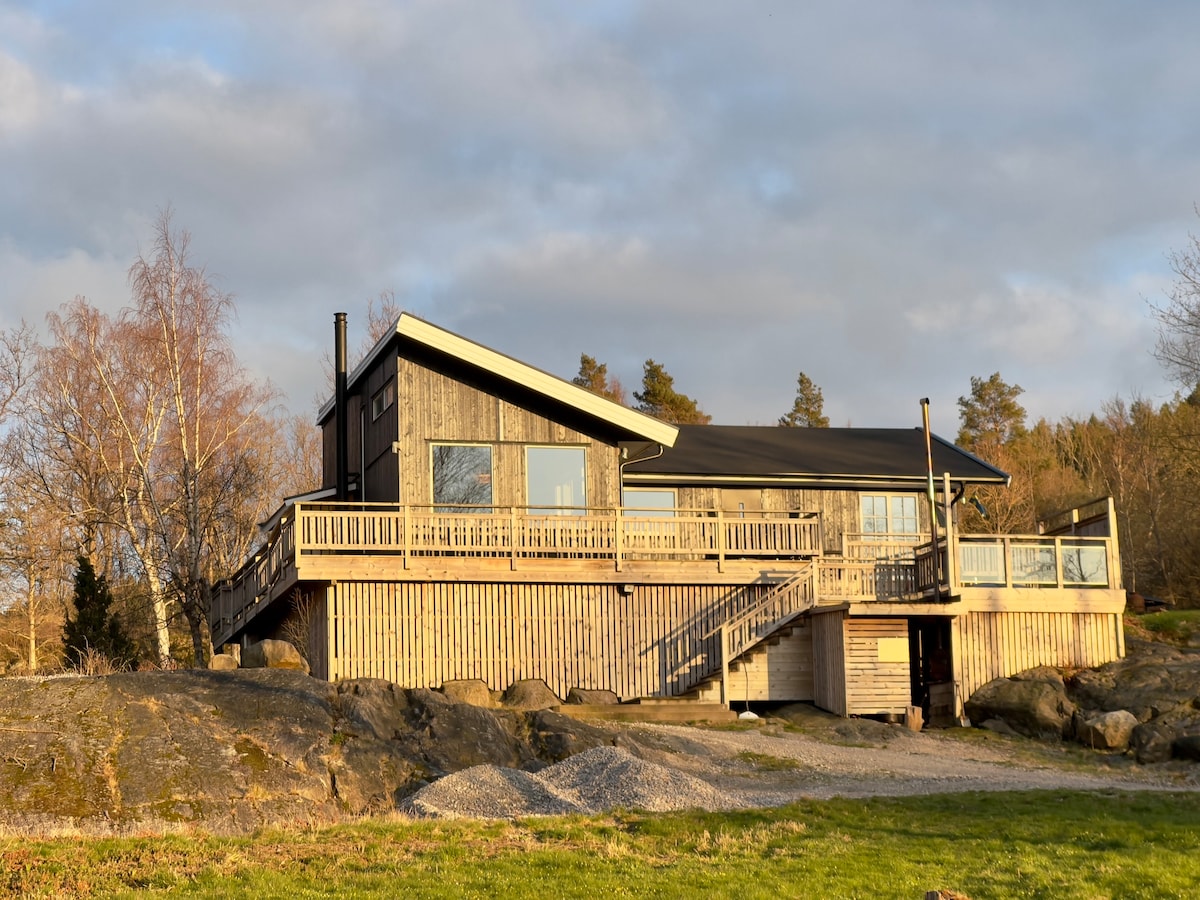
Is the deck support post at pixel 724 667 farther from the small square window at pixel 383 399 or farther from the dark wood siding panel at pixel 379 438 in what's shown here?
the small square window at pixel 383 399

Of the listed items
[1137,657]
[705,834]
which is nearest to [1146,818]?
[705,834]

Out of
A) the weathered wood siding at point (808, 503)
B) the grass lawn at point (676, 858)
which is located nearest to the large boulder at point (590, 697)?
the weathered wood siding at point (808, 503)

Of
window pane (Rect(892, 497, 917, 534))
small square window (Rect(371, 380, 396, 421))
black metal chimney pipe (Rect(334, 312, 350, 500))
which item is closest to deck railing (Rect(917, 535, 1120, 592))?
window pane (Rect(892, 497, 917, 534))

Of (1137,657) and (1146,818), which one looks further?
(1137,657)

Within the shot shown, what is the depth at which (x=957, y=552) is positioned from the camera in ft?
83.0

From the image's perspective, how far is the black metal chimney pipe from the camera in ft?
97.6

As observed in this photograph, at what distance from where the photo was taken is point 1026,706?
24.1 meters

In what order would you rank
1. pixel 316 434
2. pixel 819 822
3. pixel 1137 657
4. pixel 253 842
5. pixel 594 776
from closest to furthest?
pixel 253 842 < pixel 819 822 < pixel 594 776 < pixel 1137 657 < pixel 316 434

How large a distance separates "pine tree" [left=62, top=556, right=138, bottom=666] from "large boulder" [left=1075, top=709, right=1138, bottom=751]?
17.1m

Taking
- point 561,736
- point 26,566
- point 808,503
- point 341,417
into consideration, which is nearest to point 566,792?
point 561,736

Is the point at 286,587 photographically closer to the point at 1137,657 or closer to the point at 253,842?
the point at 253,842

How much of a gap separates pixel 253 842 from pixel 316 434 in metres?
41.8

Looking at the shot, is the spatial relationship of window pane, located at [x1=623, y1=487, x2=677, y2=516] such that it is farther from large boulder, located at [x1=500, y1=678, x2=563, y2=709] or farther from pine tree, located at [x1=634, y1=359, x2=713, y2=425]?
pine tree, located at [x1=634, y1=359, x2=713, y2=425]

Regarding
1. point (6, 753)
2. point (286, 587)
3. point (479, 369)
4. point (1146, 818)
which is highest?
point (479, 369)
